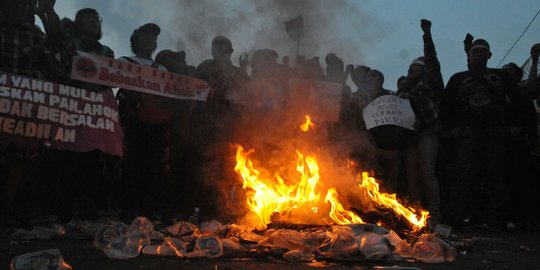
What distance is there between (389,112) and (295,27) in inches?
76.3

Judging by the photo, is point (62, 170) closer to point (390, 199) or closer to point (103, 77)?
point (103, 77)

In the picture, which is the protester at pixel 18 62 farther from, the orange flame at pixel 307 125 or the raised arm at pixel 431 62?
the raised arm at pixel 431 62

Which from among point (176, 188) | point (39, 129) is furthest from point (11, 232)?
point (176, 188)

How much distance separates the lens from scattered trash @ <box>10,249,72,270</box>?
3.18 m

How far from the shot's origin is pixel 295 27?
7895 mm

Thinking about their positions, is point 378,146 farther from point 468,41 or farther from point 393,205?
point 468,41

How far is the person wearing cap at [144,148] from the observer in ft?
21.4

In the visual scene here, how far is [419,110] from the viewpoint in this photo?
7281 mm

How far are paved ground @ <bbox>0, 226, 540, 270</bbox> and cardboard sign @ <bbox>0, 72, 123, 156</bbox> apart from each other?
111 centimetres

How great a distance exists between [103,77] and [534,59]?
626 cm

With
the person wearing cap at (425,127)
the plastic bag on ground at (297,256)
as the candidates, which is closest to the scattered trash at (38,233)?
the plastic bag on ground at (297,256)

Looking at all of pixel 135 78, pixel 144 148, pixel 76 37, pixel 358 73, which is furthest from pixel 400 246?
pixel 76 37

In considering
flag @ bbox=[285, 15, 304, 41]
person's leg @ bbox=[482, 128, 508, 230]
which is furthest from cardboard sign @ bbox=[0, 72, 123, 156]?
person's leg @ bbox=[482, 128, 508, 230]

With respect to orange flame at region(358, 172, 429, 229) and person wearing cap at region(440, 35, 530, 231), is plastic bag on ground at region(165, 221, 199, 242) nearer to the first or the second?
orange flame at region(358, 172, 429, 229)
